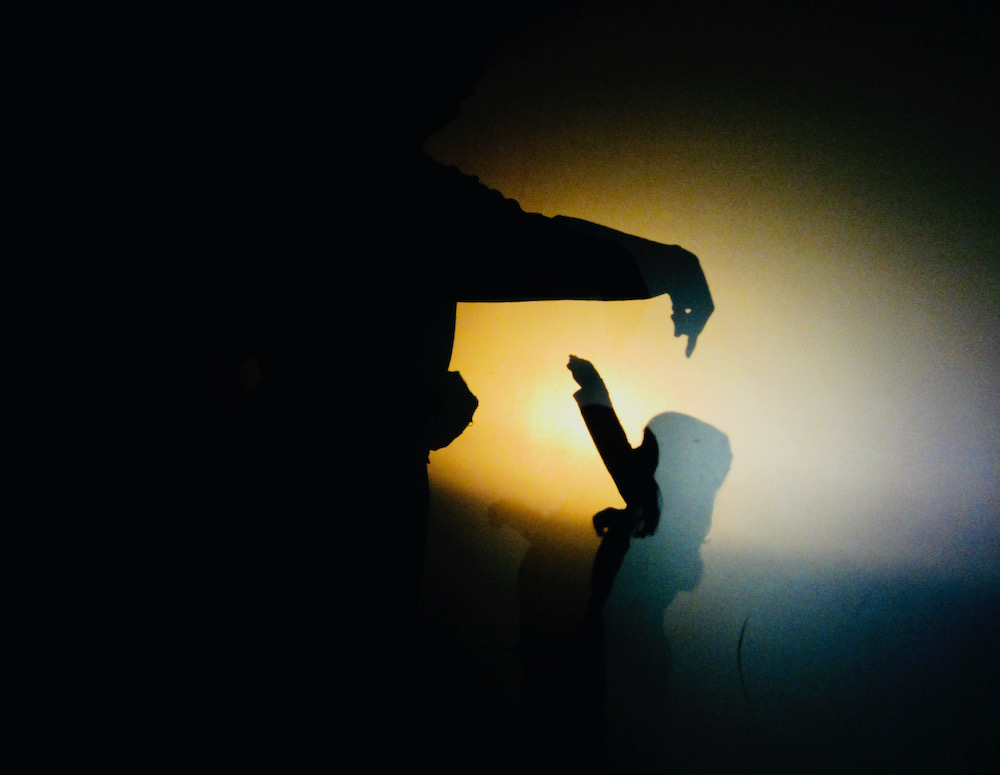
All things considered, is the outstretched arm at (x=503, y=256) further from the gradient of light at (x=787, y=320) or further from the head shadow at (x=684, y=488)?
the head shadow at (x=684, y=488)

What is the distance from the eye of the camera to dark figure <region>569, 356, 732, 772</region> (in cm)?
90

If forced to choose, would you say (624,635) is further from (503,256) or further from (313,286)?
(313,286)

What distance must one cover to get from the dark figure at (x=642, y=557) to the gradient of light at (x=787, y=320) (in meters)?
0.05

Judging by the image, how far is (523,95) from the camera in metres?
1.05

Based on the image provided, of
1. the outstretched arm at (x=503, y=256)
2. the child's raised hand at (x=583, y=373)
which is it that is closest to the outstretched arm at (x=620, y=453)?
the child's raised hand at (x=583, y=373)

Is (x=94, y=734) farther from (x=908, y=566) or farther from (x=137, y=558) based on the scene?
(x=908, y=566)

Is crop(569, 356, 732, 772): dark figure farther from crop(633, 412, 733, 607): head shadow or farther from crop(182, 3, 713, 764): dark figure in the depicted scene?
crop(182, 3, 713, 764): dark figure

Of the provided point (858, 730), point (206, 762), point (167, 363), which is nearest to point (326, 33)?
point (167, 363)

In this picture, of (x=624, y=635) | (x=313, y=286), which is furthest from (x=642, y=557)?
(x=313, y=286)

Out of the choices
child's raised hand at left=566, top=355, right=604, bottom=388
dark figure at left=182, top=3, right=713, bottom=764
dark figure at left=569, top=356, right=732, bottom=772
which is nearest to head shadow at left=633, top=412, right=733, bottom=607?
dark figure at left=569, top=356, right=732, bottom=772

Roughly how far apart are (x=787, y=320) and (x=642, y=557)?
64cm

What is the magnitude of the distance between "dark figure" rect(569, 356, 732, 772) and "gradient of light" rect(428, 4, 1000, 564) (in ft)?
0.17

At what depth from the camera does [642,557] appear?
3.25 ft

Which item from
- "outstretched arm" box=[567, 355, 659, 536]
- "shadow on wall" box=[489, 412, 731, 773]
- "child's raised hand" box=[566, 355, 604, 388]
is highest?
"child's raised hand" box=[566, 355, 604, 388]
